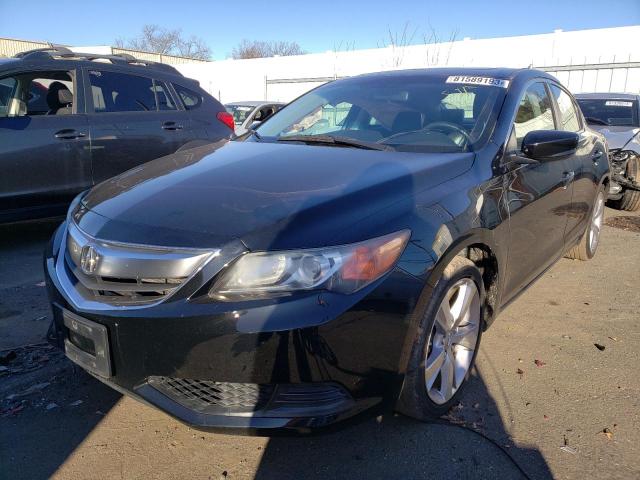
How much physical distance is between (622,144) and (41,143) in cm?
726

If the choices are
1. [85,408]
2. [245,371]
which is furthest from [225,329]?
[85,408]

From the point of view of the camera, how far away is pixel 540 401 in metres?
2.71

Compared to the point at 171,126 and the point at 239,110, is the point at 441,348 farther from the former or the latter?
the point at 239,110

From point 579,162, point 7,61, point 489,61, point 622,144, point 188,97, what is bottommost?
point 622,144

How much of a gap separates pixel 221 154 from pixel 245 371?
1.53 meters

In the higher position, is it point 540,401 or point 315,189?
point 315,189

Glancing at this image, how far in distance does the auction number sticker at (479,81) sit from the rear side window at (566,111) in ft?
2.93

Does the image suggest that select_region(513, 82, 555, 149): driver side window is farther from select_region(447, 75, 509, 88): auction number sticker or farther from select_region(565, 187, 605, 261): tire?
select_region(565, 187, 605, 261): tire

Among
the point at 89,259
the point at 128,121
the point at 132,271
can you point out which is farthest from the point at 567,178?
the point at 128,121

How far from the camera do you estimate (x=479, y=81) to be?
328 cm

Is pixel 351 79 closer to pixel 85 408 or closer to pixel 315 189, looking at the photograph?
pixel 315 189

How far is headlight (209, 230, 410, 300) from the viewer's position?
6.16 feet

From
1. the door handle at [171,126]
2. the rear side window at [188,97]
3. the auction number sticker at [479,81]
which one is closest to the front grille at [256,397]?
the auction number sticker at [479,81]

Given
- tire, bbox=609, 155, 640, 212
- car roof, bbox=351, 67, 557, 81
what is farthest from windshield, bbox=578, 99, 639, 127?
car roof, bbox=351, 67, 557, 81
